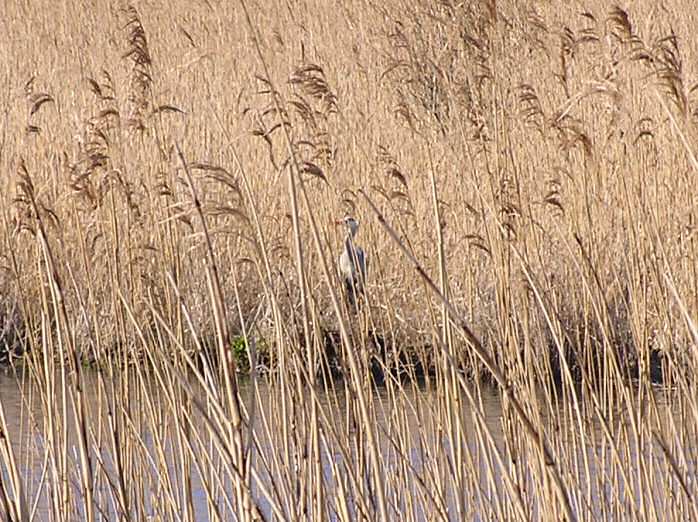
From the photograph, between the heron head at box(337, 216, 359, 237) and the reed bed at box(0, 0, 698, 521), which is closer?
the reed bed at box(0, 0, 698, 521)

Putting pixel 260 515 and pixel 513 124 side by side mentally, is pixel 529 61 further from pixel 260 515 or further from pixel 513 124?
pixel 260 515

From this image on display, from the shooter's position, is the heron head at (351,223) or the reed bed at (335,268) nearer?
the reed bed at (335,268)

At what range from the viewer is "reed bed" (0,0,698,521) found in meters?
2.15

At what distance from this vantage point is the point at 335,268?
210cm

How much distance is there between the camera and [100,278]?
5.79 m

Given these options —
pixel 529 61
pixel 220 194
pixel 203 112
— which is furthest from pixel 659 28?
pixel 220 194

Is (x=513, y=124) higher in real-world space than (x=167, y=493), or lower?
higher

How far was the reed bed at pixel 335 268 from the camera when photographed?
215 cm

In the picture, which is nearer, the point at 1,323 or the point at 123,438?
the point at 123,438

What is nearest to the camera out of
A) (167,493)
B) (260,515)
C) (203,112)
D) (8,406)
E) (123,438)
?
(260,515)

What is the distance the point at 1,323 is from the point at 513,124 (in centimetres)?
258

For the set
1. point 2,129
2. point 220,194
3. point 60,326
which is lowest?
point 60,326

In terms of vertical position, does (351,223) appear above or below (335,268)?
above

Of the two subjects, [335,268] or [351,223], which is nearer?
[335,268]
